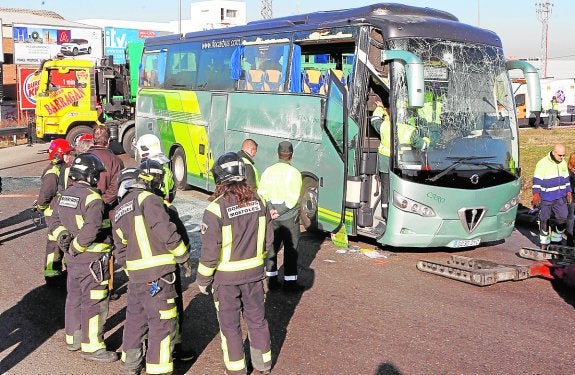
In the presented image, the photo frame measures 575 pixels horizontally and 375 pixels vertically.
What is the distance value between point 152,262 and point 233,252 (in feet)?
2.07

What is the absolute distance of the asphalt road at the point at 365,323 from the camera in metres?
5.80

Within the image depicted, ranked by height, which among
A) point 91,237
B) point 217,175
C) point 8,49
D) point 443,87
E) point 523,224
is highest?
point 8,49

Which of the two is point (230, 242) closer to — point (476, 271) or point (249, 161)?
point (249, 161)

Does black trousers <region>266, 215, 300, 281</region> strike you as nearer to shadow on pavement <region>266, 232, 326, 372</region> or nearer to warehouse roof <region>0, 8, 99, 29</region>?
shadow on pavement <region>266, 232, 326, 372</region>

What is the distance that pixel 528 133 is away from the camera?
32000 millimetres

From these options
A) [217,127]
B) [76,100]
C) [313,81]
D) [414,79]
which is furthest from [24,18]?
[414,79]

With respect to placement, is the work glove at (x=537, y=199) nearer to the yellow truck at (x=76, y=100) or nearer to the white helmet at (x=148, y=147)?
the white helmet at (x=148, y=147)

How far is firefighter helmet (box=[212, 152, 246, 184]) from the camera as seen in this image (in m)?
5.12

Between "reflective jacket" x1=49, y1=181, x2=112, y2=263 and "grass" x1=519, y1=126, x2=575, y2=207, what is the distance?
874 cm

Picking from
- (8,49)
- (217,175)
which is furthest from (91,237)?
(8,49)

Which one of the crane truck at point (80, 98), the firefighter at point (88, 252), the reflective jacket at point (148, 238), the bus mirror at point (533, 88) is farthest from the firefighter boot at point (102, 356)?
the crane truck at point (80, 98)

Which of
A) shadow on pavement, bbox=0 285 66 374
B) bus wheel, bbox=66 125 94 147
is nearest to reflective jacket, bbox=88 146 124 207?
shadow on pavement, bbox=0 285 66 374

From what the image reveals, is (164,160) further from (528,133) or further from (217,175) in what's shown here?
(528,133)

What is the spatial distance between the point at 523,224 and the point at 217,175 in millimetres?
8905
